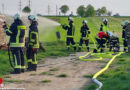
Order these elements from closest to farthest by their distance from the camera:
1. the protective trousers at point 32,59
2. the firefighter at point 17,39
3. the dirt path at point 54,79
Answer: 1. the dirt path at point 54,79
2. the firefighter at point 17,39
3. the protective trousers at point 32,59

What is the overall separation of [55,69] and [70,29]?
7.04 m

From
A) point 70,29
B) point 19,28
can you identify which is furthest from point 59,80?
point 70,29

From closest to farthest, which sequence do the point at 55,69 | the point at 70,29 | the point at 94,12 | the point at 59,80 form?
the point at 59,80 → the point at 55,69 → the point at 70,29 → the point at 94,12

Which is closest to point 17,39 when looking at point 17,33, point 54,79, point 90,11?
point 17,33

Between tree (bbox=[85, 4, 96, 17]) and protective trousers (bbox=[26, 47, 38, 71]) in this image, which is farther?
tree (bbox=[85, 4, 96, 17])

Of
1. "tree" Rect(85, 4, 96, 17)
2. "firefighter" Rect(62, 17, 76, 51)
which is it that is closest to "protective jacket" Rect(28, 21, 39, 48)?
"firefighter" Rect(62, 17, 76, 51)

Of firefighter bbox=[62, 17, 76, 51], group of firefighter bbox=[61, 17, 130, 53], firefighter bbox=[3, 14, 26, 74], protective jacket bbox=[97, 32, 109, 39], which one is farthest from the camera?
firefighter bbox=[62, 17, 76, 51]

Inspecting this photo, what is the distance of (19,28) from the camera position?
9.41m

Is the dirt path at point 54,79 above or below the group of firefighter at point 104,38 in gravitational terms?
below

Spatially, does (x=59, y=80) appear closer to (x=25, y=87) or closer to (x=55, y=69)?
(x=25, y=87)

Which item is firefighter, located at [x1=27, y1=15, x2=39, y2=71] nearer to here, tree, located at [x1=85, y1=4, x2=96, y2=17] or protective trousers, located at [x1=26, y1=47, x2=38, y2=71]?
protective trousers, located at [x1=26, y1=47, x2=38, y2=71]

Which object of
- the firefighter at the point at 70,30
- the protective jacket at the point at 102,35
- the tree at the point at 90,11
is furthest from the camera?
the tree at the point at 90,11

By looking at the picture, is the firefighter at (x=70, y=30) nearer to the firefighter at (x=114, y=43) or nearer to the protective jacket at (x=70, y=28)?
the protective jacket at (x=70, y=28)

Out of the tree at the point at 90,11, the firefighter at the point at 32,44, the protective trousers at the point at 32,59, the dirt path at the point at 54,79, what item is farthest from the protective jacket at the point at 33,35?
the tree at the point at 90,11
